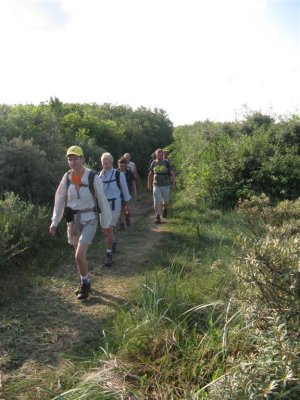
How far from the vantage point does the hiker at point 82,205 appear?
563 cm

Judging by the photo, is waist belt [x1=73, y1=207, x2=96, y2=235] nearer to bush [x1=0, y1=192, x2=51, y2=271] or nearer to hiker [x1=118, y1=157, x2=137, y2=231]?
bush [x1=0, y1=192, x2=51, y2=271]

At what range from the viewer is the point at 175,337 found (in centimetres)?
396

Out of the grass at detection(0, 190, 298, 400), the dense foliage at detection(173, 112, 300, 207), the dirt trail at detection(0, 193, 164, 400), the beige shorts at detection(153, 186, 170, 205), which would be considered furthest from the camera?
the dense foliage at detection(173, 112, 300, 207)

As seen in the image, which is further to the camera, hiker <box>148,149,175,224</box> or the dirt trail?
hiker <box>148,149,175,224</box>

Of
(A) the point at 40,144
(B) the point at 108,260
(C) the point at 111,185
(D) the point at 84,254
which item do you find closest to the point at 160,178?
(C) the point at 111,185

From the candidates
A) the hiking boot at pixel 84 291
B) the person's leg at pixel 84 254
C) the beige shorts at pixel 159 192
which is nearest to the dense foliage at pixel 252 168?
the beige shorts at pixel 159 192

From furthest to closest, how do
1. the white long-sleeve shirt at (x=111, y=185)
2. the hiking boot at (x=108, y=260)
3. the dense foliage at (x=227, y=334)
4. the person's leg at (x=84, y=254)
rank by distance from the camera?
1. the white long-sleeve shirt at (x=111, y=185)
2. the hiking boot at (x=108, y=260)
3. the person's leg at (x=84, y=254)
4. the dense foliage at (x=227, y=334)

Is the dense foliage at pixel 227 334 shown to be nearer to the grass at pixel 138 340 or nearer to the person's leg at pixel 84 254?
the grass at pixel 138 340

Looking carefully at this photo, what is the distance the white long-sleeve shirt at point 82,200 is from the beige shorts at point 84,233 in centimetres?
8

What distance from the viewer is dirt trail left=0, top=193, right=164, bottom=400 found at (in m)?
3.89

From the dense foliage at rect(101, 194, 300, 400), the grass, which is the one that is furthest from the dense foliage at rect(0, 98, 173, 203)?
the dense foliage at rect(101, 194, 300, 400)

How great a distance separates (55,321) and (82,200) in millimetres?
1655

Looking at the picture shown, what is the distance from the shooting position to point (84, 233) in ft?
18.6

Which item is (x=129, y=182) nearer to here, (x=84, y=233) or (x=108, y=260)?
(x=108, y=260)
